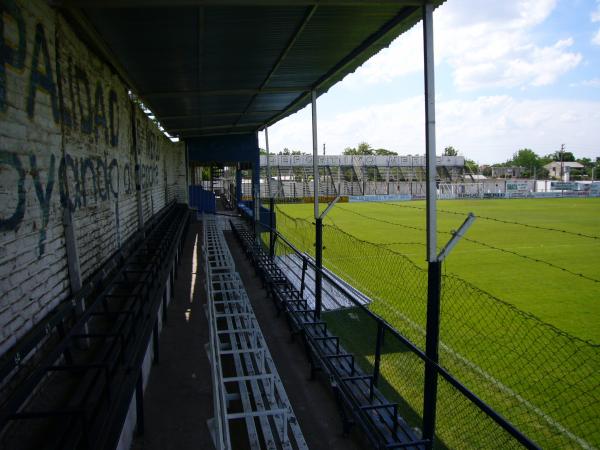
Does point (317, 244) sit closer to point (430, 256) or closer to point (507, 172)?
point (430, 256)

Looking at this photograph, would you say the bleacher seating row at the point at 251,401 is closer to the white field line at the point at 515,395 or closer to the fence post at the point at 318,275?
the fence post at the point at 318,275

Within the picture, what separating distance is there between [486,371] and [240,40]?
559 cm

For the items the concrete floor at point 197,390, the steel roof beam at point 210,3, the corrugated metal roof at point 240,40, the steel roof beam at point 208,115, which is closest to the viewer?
the steel roof beam at point 210,3

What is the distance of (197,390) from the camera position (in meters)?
4.89

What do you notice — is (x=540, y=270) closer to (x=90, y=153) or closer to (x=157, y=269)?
(x=157, y=269)

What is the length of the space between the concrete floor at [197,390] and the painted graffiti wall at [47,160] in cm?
143

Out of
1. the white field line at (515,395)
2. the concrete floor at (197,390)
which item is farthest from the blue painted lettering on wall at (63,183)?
the white field line at (515,395)

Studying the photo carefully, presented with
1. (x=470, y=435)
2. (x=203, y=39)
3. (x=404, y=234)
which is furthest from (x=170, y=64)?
(x=404, y=234)

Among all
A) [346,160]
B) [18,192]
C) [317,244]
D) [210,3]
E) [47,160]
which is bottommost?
[317,244]

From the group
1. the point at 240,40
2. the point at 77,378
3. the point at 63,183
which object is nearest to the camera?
the point at 77,378

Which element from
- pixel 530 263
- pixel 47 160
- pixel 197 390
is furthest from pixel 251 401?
pixel 530 263

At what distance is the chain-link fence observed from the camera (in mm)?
5082

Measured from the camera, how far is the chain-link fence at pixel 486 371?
5.08m

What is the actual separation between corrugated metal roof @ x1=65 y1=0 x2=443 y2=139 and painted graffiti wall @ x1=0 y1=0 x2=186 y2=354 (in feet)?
1.65
